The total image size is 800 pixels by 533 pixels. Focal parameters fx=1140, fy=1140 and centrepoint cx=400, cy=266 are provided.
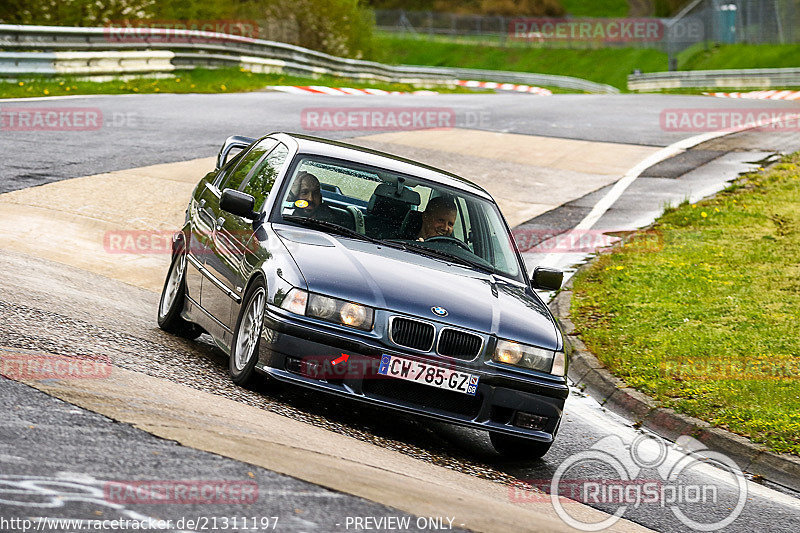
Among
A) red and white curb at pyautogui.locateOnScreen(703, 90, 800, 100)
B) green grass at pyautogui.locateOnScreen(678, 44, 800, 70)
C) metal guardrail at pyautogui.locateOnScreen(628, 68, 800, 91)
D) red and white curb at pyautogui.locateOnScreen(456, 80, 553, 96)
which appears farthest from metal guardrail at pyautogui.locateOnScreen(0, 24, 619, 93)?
green grass at pyautogui.locateOnScreen(678, 44, 800, 70)

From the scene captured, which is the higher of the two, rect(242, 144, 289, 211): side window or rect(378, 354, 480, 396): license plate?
rect(242, 144, 289, 211): side window

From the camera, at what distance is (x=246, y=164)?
28.7 ft

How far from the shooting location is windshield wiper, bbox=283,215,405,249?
7.55 m

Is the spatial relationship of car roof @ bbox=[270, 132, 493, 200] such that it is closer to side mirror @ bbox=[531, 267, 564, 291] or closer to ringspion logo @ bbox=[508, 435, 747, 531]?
side mirror @ bbox=[531, 267, 564, 291]

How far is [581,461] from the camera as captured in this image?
286 inches

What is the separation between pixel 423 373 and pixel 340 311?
595 millimetres

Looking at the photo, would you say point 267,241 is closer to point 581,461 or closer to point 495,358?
point 495,358

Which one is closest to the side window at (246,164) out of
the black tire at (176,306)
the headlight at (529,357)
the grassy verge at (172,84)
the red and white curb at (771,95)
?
the black tire at (176,306)

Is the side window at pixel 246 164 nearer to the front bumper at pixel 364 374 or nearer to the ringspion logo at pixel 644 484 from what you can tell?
the front bumper at pixel 364 374

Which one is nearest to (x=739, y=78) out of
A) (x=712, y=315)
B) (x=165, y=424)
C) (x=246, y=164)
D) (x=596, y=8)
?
(x=712, y=315)

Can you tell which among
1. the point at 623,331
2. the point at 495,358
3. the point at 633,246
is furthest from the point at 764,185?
the point at 495,358

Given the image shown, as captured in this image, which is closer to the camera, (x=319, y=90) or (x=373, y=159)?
(x=373, y=159)

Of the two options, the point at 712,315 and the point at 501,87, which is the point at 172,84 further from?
the point at 501,87

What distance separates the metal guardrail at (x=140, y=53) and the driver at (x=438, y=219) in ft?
54.7
